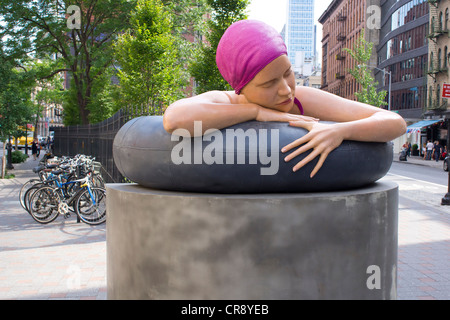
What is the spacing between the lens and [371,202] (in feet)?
7.81

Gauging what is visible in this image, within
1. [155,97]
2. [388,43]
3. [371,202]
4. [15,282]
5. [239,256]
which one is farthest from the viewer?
[388,43]

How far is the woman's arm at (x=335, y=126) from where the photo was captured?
7.66 ft

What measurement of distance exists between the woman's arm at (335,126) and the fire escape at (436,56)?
4331cm

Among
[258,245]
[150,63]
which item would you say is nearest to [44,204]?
[150,63]

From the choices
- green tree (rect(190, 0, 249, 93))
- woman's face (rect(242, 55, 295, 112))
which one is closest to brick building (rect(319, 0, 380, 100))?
green tree (rect(190, 0, 249, 93))

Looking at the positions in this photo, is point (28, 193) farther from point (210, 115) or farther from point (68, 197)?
point (210, 115)

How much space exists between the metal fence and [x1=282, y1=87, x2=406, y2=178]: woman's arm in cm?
673

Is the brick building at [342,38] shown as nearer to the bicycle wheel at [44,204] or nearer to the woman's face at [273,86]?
the bicycle wheel at [44,204]

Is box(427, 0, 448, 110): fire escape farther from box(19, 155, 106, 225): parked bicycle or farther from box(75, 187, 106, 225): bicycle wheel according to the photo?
box(75, 187, 106, 225): bicycle wheel

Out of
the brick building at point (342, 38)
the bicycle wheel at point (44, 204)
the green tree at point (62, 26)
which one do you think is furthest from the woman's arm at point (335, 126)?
the brick building at point (342, 38)

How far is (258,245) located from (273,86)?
2.97 feet
